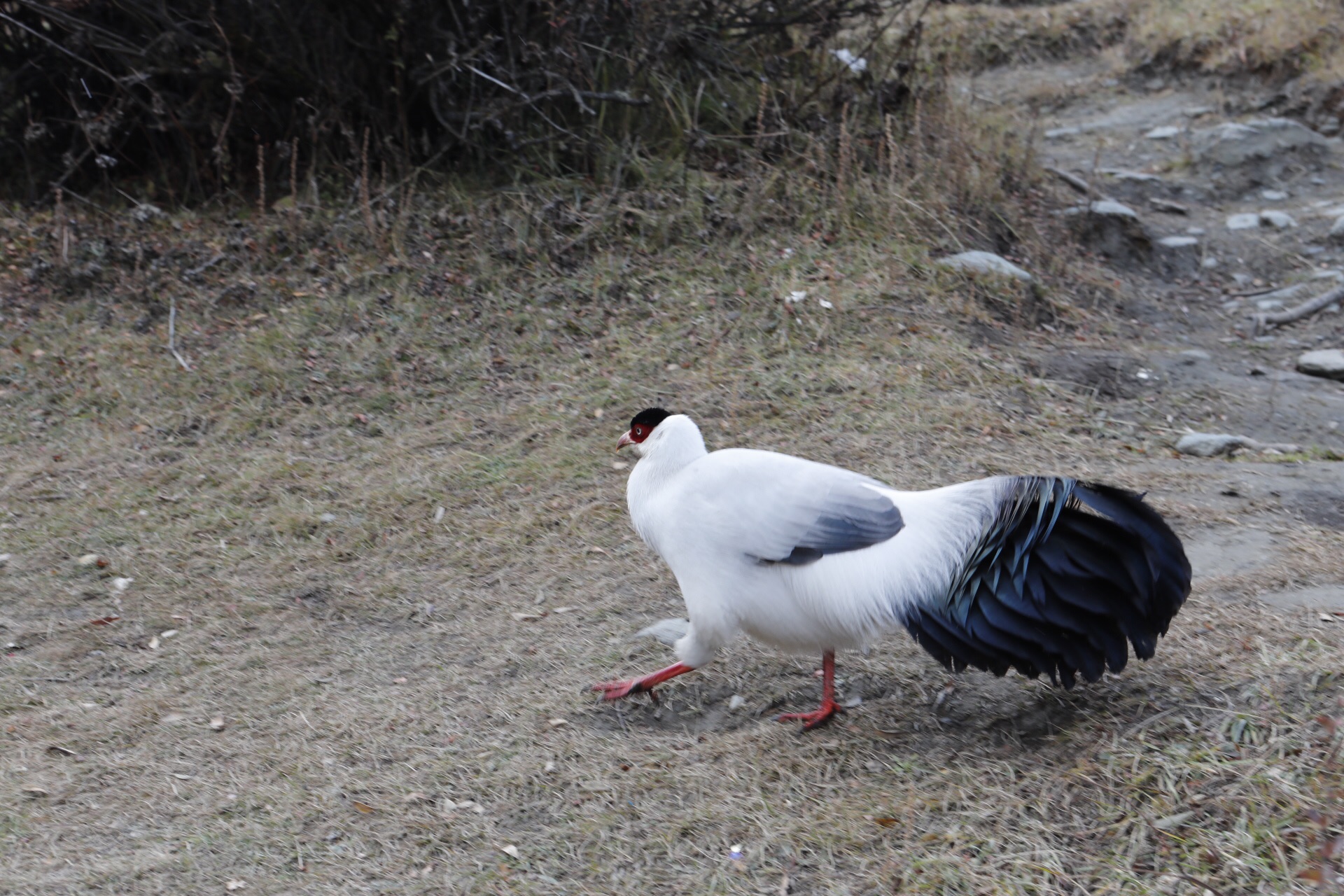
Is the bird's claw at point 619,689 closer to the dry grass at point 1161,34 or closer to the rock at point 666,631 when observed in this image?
the rock at point 666,631

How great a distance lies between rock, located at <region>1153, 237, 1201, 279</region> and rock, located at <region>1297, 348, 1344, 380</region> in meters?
1.60

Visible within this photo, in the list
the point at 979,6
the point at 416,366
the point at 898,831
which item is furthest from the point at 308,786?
the point at 979,6

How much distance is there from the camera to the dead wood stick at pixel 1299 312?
7410 millimetres

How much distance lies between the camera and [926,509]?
3305mm

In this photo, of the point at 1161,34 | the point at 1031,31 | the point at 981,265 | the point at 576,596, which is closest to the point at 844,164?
the point at 981,265

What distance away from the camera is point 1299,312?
742cm

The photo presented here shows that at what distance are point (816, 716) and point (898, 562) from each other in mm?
624

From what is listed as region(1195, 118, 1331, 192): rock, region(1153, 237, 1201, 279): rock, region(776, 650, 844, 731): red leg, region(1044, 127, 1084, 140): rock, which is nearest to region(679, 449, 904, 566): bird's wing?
Answer: region(776, 650, 844, 731): red leg

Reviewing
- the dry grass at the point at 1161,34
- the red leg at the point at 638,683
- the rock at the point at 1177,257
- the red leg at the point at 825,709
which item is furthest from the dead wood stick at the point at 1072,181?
the red leg at the point at 638,683

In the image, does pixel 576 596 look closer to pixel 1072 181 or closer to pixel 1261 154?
pixel 1072 181

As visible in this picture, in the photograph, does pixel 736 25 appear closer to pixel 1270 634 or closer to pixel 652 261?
pixel 652 261

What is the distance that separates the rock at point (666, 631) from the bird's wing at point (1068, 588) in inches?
49.1

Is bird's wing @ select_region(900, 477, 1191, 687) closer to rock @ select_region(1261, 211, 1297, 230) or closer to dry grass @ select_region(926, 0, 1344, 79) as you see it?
rock @ select_region(1261, 211, 1297, 230)

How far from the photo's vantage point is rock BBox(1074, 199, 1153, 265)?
27.3 feet
